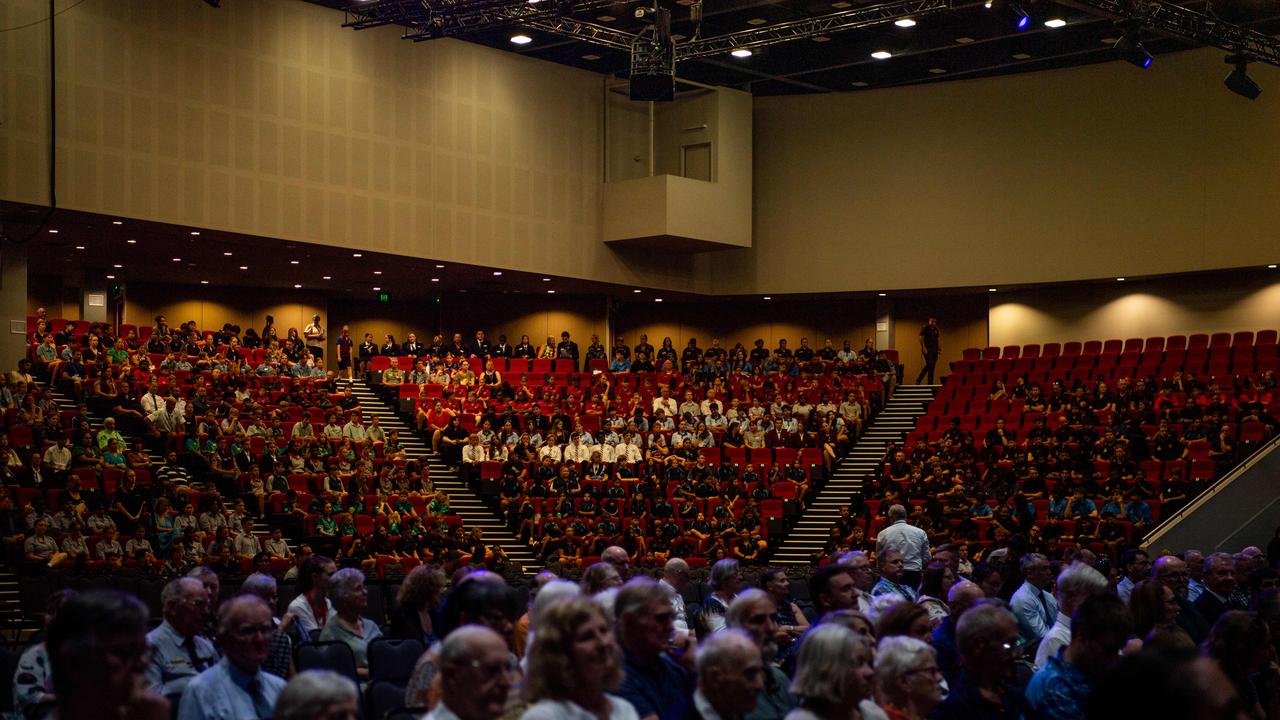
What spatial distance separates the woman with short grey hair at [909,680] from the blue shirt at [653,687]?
628mm

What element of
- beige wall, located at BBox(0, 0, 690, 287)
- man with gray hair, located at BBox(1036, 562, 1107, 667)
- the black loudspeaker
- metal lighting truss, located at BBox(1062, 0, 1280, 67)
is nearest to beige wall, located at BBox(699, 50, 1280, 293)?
beige wall, located at BBox(0, 0, 690, 287)

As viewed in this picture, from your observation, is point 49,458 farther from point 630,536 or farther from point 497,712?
point 497,712

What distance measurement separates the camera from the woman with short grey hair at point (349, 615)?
6.34 metres

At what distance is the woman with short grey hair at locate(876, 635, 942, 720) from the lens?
4.07m

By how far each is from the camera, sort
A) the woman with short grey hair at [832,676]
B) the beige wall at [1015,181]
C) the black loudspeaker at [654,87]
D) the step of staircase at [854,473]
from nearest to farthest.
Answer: the woman with short grey hair at [832,676], the black loudspeaker at [654,87], the step of staircase at [854,473], the beige wall at [1015,181]

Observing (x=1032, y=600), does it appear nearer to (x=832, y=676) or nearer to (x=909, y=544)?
(x=909, y=544)

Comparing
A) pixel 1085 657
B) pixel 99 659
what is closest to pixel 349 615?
pixel 99 659

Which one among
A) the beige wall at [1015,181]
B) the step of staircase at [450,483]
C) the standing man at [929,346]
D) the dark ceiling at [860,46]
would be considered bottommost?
the step of staircase at [450,483]

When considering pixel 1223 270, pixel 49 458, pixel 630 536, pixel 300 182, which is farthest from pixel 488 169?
pixel 1223 270

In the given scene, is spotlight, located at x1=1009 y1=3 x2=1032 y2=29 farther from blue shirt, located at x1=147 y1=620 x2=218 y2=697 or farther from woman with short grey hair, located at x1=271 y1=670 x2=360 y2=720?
woman with short grey hair, located at x1=271 y1=670 x2=360 y2=720

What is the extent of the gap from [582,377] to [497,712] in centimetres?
1994

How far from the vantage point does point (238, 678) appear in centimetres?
449

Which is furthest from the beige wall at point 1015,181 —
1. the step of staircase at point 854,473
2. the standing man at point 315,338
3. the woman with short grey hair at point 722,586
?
the woman with short grey hair at point 722,586

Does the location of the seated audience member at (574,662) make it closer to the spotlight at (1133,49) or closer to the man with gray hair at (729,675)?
the man with gray hair at (729,675)
